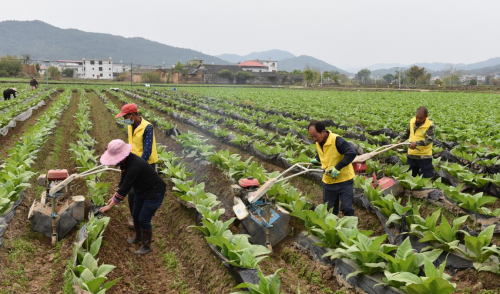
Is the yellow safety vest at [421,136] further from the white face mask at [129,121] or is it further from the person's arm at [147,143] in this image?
the white face mask at [129,121]

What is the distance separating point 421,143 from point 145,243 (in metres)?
4.78

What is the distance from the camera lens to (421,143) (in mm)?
6652

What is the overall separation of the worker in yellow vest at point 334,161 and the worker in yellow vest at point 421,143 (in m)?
2.07

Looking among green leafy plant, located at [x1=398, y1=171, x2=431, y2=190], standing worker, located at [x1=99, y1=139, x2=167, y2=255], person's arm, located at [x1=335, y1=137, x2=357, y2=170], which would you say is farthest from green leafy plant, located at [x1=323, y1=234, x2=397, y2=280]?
green leafy plant, located at [x1=398, y1=171, x2=431, y2=190]

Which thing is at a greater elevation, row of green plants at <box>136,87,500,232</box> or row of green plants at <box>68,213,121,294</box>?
row of green plants at <box>136,87,500,232</box>

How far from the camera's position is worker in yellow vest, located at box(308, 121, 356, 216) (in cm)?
482

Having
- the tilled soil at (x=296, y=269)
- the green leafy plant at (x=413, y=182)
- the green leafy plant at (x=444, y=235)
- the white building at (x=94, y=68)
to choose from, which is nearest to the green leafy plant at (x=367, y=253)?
the tilled soil at (x=296, y=269)

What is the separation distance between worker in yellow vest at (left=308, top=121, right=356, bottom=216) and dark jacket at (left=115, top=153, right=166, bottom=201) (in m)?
2.09

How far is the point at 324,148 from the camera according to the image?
5.04 meters

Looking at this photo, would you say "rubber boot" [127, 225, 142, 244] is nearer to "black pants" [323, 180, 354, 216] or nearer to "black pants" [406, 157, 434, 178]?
"black pants" [323, 180, 354, 216]

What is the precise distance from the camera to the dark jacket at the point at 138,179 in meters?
4.70

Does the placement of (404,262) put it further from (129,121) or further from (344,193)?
(129,121)

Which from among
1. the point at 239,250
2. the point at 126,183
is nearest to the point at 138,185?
the point at 126,183

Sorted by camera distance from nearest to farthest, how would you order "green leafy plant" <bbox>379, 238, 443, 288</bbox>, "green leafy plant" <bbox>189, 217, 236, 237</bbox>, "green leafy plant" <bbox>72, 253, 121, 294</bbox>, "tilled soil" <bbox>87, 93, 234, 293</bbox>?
1. "green leafy plant" <bbox>72, 253, 121, 294</bbox>
2. "green leafy plant" <bbox>379, 238, 443, 288</bbox>
3. "tilled soil" <bbox>87, 93, 234, 293</bbox>
4. "green leafy plant" <bbox>189, 217, 236, 237</bbox>
